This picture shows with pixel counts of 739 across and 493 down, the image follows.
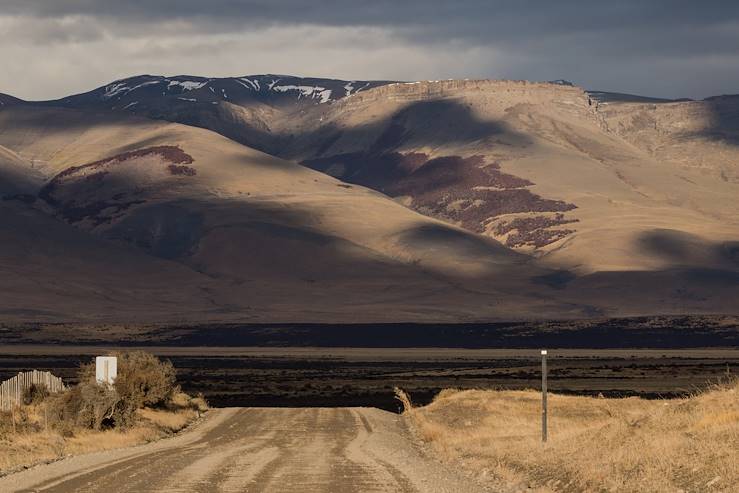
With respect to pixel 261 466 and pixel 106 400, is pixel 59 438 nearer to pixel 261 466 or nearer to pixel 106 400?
pixel 106 400

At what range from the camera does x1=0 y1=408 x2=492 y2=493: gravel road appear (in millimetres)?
25812

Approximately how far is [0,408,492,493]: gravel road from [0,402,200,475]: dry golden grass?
75cm

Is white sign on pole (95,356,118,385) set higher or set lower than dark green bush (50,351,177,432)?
higher

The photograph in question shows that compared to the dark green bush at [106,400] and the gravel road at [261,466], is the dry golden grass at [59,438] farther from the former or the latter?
the gravel road at [261,466]

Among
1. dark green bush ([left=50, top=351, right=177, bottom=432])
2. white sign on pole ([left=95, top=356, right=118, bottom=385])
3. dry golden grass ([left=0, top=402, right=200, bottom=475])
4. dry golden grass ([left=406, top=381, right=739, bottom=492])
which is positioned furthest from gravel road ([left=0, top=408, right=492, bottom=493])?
white sign on pole ([left=95, top=356, right=118, bottom=385])

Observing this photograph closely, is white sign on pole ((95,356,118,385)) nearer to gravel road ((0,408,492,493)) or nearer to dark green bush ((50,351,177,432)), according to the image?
dark green bush ((50,351,177,432))

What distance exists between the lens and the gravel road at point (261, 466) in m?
25.8

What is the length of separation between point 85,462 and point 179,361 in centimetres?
9169

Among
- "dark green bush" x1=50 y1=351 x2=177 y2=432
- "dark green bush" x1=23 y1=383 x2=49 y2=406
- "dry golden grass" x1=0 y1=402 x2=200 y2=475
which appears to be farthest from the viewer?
"dark green bush" x1=23 y1=383 x2=49 y2=406

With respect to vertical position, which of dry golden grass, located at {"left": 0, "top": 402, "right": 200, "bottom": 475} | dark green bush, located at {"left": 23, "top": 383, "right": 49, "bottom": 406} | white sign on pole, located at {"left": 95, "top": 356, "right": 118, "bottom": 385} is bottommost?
dry golden grass, located at {"left": 0, "top": 402, "right": 200, "bottom": 475}

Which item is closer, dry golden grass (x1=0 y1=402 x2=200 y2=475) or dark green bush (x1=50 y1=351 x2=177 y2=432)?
dry golden grass (x1=0 y1=402 x2=200 y2=475)

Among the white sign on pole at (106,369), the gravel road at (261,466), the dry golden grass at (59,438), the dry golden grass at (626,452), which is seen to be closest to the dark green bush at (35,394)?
the dry golden grass at (59,438)

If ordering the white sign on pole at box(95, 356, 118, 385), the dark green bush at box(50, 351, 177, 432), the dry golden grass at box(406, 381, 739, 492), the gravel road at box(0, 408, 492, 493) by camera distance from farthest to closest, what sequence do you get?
1. the white sign on pole at box(95, 356, 118, 385)
2. the dark green bush at box(50, 351, 177, 432)
3. the gravel road at box(0, 408, 492, 493)
4. the dry golden grass at box(406, 381, 739, 492)

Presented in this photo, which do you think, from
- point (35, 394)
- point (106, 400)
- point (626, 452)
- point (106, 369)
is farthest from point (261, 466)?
point (35, 394)
